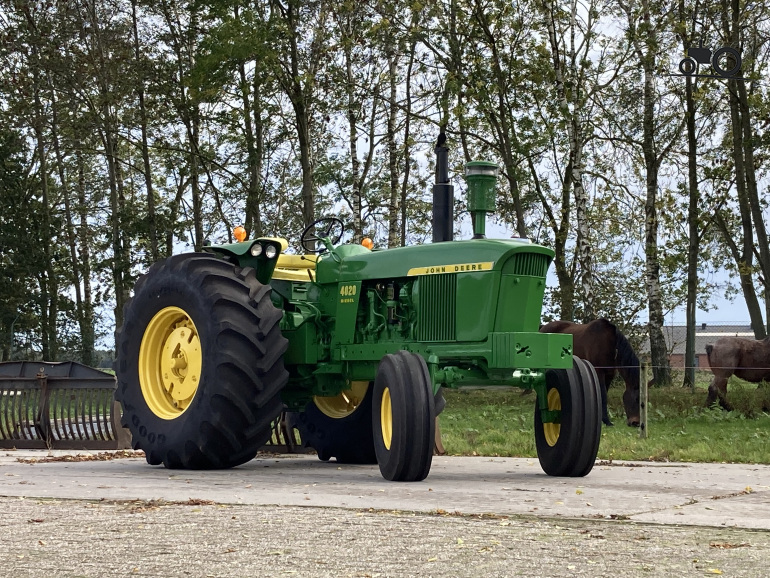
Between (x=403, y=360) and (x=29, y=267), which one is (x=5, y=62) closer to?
(x=29, y=267)

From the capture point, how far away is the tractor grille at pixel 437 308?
1016 centimetres

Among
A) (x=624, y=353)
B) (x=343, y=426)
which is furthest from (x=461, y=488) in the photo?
(x=624, y=353)

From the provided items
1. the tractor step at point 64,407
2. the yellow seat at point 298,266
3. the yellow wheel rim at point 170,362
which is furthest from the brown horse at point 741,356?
the yellow wheel rim at point 170,362

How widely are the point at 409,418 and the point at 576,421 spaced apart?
154cm

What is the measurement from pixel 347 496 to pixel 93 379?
7178 millimetres

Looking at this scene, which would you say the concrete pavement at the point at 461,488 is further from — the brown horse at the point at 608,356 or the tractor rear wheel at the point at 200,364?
the brown horse at the point at 608,356

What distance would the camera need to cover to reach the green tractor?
973 centimetres

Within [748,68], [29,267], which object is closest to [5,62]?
[29,267]

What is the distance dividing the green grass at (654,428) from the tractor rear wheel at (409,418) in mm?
3808

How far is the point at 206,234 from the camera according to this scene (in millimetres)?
47906

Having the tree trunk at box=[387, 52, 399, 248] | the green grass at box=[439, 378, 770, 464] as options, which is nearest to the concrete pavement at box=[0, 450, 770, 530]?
the green grass at box=[439, 378, 770, 464]

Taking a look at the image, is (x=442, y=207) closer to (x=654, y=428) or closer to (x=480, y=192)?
(x=480, y=192)

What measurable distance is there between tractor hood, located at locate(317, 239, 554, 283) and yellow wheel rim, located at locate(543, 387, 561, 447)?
3.31 feet

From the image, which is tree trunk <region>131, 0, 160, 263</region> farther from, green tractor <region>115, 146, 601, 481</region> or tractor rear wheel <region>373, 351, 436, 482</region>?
tractor rear wheel <region>373, 351, 436, 482</region>
